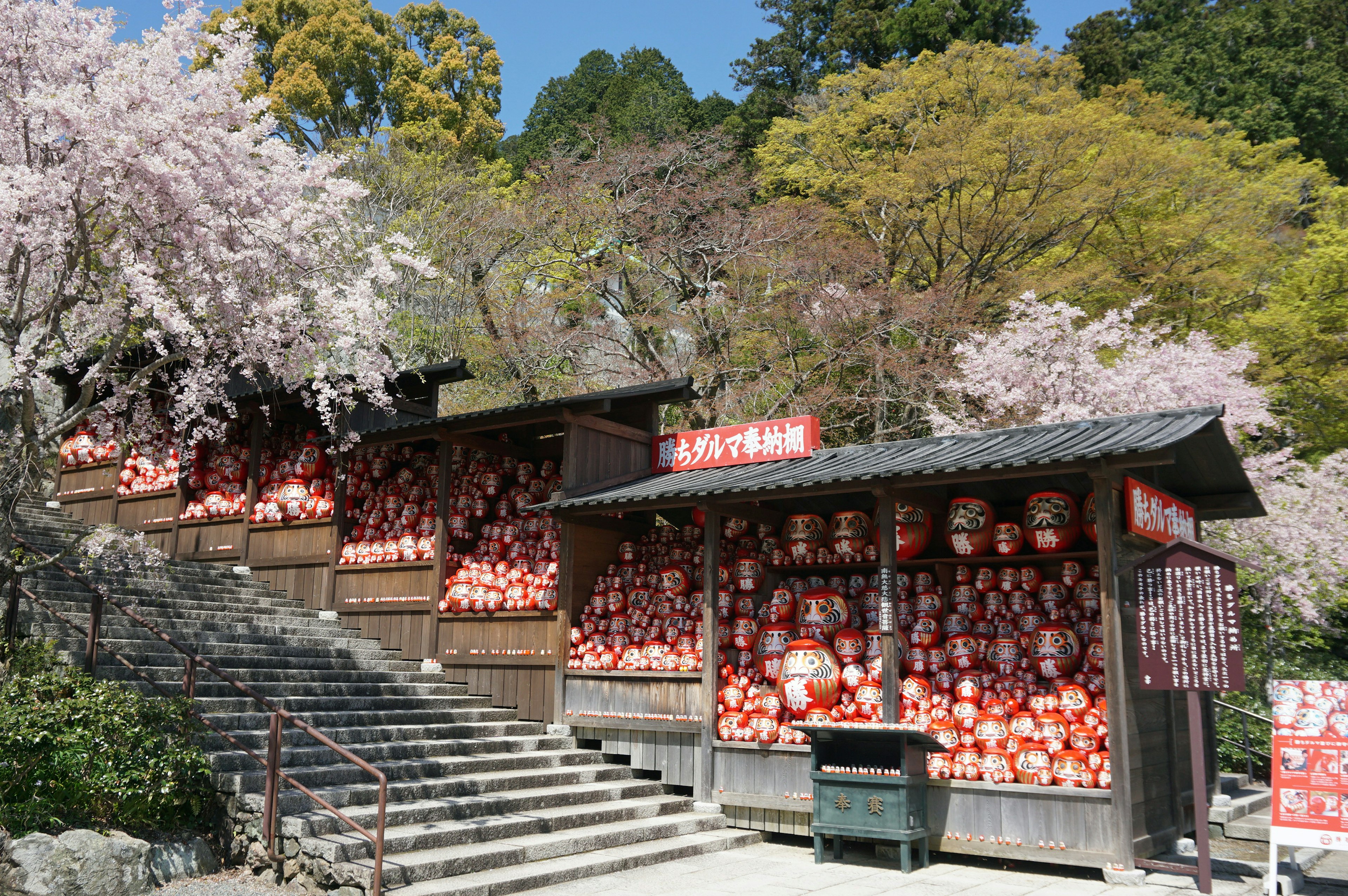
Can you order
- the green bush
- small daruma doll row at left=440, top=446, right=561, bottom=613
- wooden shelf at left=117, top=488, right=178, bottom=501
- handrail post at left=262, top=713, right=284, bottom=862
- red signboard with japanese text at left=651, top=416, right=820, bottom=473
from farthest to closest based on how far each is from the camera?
1. wooden shelf at left=117, top=488, right=178, bottom=501
2. small daruma doll row at left=440, top=446, right=561, bottom=613
3. red signboard with japanese text at left=651, top=416, right=820, bottom=473
4. handrail post at left=262, top=713, right=284, bottom=862
5. the green bush

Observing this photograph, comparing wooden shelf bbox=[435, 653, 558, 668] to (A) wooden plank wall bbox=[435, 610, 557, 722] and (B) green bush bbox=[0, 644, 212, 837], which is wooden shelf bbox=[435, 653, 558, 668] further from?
(B) green bush bbox=[0, 644, 212, 837]

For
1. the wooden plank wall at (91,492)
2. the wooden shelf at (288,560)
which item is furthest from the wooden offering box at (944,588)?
the wooden plank wall at (91,492)

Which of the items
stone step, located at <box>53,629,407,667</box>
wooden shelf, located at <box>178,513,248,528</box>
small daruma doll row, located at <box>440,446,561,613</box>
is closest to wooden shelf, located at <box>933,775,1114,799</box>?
small daruma doll row, located at <box>440,446,561,613</box>

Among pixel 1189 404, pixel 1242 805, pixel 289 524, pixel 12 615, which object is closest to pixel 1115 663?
pixel 1242 805

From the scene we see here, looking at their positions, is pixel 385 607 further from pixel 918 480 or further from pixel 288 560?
pixel 918 480

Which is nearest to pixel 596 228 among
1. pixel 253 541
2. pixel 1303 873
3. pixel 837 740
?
pixel 253 541

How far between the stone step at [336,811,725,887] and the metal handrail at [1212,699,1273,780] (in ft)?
22.6

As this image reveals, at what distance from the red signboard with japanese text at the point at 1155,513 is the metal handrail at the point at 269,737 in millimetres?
6838

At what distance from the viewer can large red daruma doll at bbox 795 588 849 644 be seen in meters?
10.4

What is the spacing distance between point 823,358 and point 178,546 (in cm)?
1277

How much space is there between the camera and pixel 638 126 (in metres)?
32.1

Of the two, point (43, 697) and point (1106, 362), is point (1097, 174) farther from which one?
point (43, 697)

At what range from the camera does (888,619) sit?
31.2 feet

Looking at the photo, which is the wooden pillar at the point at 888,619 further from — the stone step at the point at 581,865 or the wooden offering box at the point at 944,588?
the stone step at the point at 581,865
